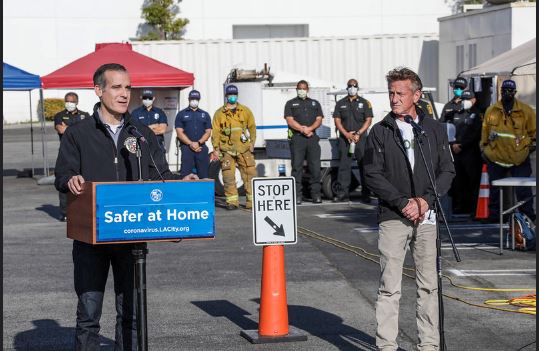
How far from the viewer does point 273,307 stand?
360 inches

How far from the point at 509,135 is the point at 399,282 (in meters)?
7.72

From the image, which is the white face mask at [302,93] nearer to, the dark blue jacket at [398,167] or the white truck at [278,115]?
the white truck at [278,115]

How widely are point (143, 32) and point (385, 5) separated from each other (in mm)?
11532

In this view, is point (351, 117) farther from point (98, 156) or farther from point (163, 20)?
point (163, 20)

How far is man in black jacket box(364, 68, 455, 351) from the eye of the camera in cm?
779

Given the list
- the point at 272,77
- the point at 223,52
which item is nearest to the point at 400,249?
the point at 272,77

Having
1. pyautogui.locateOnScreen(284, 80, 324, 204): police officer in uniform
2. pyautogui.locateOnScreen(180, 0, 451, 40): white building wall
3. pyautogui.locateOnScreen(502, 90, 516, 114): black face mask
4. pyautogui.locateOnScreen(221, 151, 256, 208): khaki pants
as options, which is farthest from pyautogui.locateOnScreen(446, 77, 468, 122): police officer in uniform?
pyautogui.locateOnScreen(180, 0, 451, 40): white building wall

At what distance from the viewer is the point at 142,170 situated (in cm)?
686

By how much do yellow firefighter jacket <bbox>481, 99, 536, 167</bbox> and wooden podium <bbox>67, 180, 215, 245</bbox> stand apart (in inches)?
367

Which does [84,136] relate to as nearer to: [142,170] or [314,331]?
[142,170]

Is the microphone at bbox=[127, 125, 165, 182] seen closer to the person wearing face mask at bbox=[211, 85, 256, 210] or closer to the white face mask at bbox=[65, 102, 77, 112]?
the person wearing face mask at bbox=[211, 85, 256, 210]

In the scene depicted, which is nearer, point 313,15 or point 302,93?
point 302,93

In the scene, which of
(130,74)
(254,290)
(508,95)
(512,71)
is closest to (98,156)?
(254,290)

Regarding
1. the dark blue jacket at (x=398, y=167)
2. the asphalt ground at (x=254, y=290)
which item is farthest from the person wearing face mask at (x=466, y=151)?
the dark blue jacket at (x=398, y=167)
